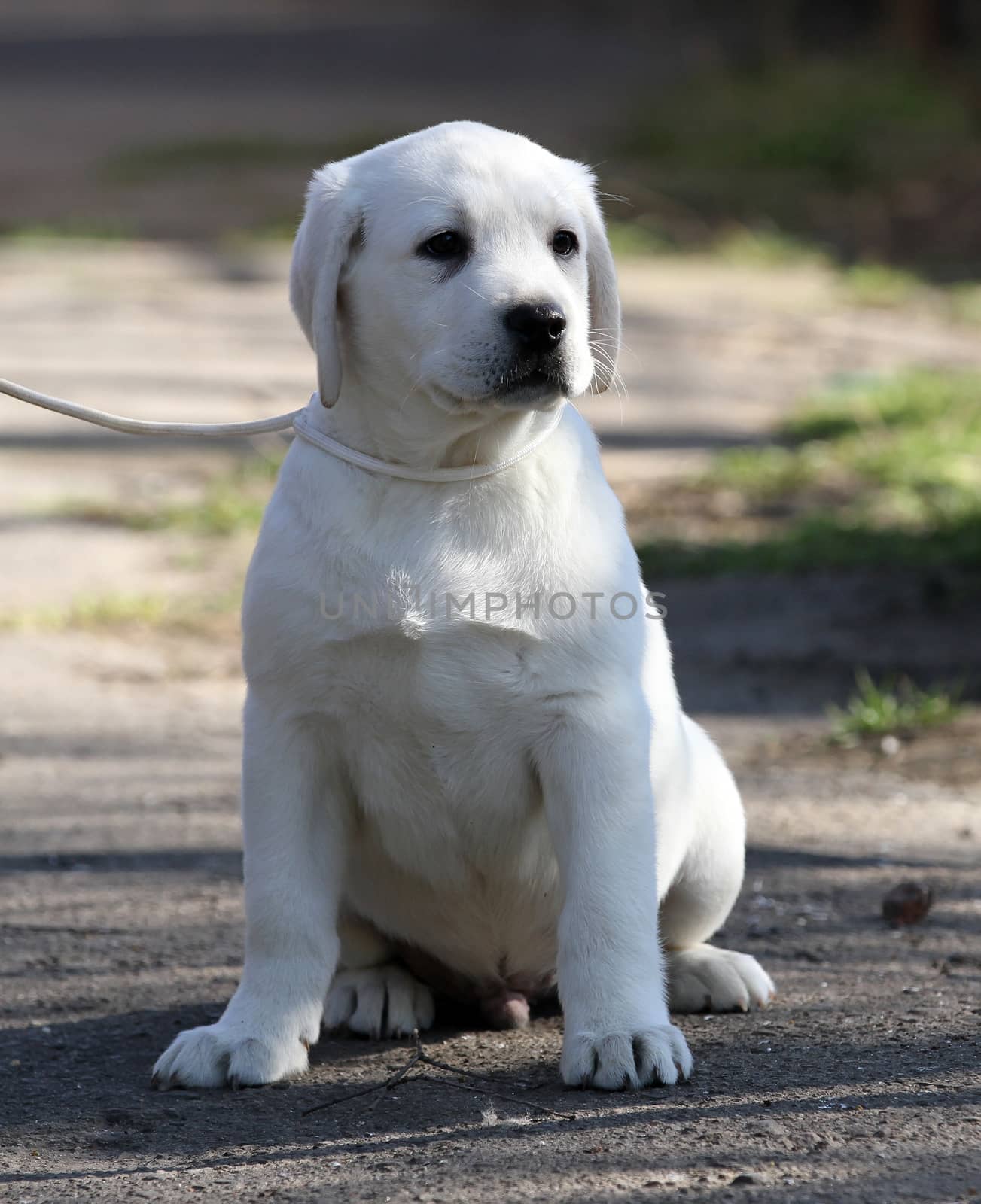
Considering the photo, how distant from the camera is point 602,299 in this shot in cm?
331

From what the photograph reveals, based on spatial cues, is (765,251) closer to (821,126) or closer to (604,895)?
(821,126)

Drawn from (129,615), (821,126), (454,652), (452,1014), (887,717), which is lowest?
(452,1014)

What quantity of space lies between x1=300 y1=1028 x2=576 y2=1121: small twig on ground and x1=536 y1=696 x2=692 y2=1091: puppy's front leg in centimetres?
10

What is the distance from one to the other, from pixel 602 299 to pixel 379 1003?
4.46 feet

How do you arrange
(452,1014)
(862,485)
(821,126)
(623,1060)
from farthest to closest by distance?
(821,126) → (862,485) → (452,1014) → (623,1060)

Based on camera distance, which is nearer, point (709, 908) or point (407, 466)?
point (407, 466)

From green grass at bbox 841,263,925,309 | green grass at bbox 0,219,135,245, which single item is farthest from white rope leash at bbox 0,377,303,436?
green grass at bbox 0,219,135,245

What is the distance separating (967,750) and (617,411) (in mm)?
4614

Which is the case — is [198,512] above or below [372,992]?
above

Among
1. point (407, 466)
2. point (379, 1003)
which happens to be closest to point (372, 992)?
point (379, 1003)

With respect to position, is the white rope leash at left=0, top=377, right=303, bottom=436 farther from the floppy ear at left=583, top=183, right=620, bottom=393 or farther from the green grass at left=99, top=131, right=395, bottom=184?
the green grass at left=99, top=131, right=395, bottom=184

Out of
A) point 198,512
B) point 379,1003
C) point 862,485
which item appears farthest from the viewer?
point 862,485

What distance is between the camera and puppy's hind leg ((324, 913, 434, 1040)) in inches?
128

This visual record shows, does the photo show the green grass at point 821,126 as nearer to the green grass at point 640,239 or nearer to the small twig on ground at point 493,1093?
the green grass at point 640,239
